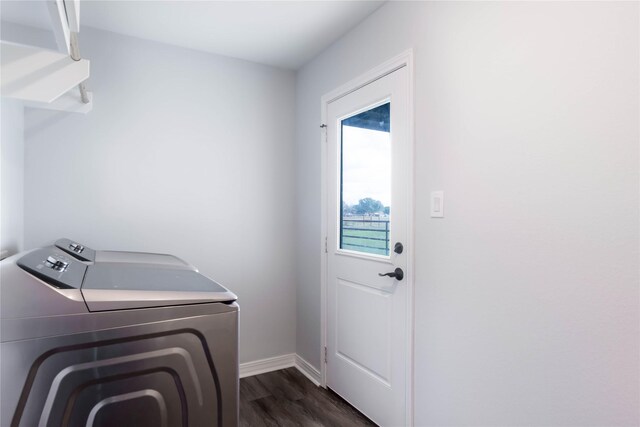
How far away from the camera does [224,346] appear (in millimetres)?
954

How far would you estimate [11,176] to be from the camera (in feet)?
5.61

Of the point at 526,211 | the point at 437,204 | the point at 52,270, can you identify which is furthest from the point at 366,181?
the point at 52,270

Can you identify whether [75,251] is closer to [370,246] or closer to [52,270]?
[52,270]

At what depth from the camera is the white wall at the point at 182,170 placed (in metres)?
2.20

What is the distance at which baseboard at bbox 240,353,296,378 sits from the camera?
2.72 m

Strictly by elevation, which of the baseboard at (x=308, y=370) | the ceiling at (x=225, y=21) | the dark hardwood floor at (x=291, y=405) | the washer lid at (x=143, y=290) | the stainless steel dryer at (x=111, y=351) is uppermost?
the ceiling at (x=225, y=21)

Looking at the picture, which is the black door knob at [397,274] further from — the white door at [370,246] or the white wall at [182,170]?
the white wall at [182,170]

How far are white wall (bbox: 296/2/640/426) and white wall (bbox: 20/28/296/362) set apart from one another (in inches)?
51.9

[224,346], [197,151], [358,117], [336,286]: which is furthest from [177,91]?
[224,346]

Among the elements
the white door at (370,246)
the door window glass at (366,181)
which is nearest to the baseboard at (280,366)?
the white door at (370,246)

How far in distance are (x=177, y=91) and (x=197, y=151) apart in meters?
0.44

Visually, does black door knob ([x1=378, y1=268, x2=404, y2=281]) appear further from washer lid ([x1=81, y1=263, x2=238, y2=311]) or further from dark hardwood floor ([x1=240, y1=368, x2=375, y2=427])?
washer lid ([x1=81, y1=263, x2=238, y2=311])

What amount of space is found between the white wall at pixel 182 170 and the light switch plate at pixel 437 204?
1478mm

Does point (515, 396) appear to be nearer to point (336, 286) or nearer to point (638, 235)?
point (638, 235)
